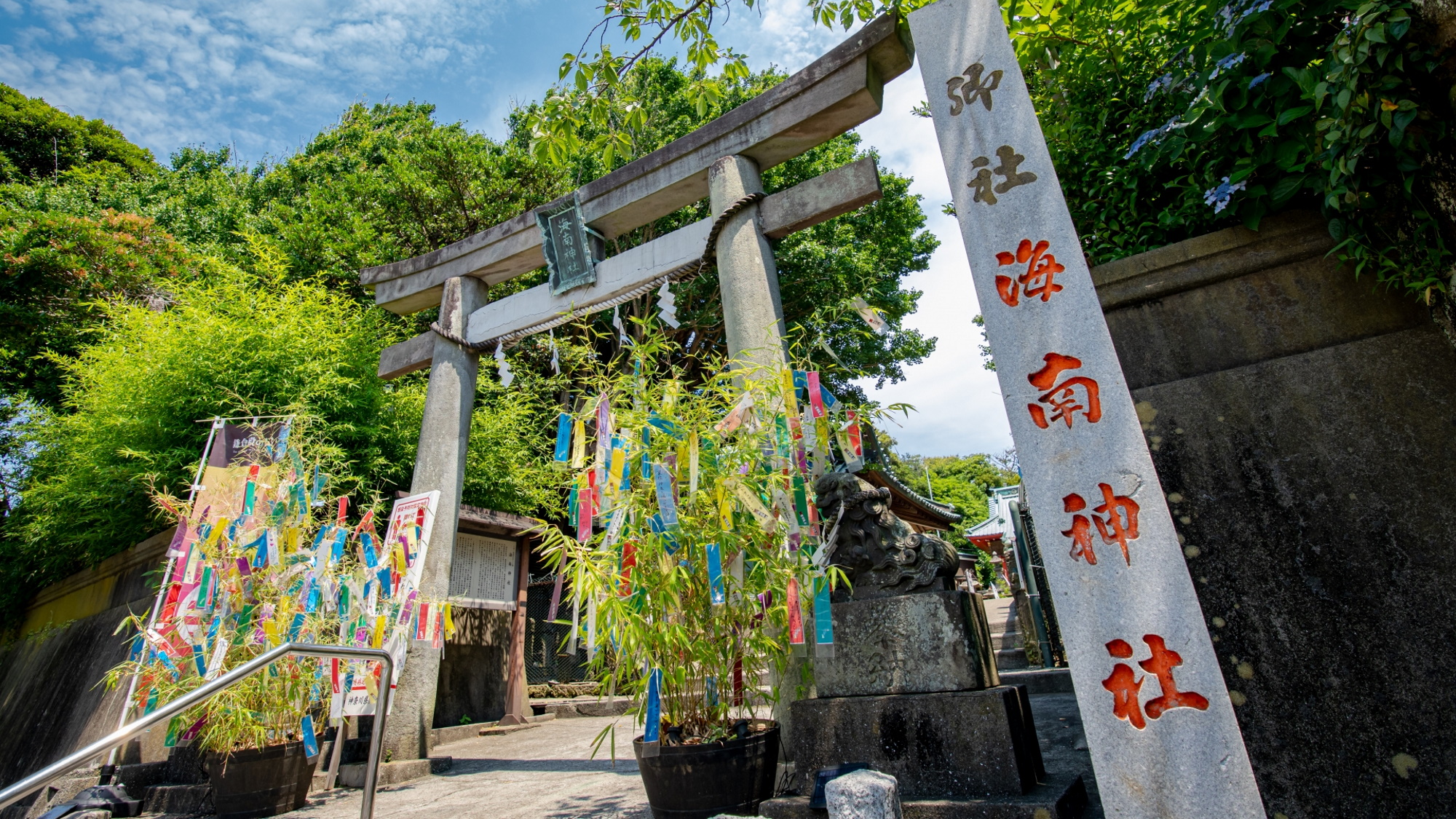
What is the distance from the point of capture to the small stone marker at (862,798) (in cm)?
224

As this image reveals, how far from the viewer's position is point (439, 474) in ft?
21.6

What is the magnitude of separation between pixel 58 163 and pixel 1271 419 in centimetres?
2533

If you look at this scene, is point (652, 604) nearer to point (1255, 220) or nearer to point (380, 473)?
point (1255, 220)

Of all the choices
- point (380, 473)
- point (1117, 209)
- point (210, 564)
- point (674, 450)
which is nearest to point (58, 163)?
point (380, 473)

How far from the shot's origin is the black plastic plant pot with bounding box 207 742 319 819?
14.0 ft

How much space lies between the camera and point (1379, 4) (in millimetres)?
2074

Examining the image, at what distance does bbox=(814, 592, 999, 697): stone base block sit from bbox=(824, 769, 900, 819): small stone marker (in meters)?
0.80

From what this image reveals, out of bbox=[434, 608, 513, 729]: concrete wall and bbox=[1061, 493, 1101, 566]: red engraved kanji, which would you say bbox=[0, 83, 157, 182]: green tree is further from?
bbox=[1061, 493, 1101, 566]: red engraved kanji

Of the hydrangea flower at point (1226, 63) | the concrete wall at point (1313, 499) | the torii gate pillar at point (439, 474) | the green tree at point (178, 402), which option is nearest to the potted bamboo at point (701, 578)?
the concrete wall at point (1313, 499)

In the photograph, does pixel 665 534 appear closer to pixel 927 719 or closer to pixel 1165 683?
pixel 927 719

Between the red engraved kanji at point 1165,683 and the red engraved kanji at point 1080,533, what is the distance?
0.30 metres

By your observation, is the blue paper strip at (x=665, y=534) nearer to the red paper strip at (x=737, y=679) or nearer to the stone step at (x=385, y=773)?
the red paper strip at (x=737, y=679)

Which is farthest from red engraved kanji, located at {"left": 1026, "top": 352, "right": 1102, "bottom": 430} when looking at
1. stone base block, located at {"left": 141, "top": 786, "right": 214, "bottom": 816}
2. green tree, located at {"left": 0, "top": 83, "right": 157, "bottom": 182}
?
green tree, located at {"left": 0, "top": 83, "right": 157, "bottom": 182}

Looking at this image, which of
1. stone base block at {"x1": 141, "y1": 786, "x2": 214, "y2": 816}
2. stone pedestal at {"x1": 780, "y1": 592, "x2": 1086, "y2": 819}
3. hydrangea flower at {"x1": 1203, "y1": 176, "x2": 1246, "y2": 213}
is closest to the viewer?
stone pedestal at {"x1": 780, "y1": 592, "x2": 1086, "y2": 819}
